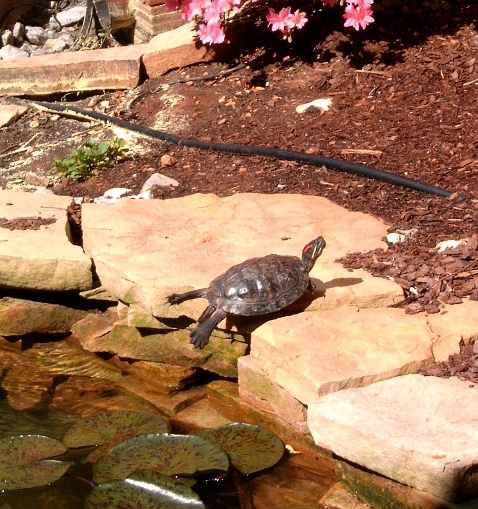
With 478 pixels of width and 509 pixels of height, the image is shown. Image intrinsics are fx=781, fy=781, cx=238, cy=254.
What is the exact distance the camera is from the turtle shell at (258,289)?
3539 mm

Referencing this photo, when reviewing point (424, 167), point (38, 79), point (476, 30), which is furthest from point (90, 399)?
point (476, 30)

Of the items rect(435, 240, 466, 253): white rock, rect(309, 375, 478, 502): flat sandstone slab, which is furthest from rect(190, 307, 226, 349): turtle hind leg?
rect(435, 240, 466, 253): white rock

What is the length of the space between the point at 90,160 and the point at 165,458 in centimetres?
278

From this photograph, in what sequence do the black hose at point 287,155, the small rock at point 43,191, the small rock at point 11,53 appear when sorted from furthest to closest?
the small rock at point 11,53, the small rock at point 43,191, the black hose at point 287,155

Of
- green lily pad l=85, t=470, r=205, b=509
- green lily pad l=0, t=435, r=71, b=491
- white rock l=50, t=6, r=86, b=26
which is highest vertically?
white rock l=50, t=6, r=86, b=26

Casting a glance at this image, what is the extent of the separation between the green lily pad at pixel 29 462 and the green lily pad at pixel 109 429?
9 cm

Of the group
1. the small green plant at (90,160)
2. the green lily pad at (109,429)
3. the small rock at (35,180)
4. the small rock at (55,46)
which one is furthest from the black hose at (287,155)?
the small rock at (55,46)

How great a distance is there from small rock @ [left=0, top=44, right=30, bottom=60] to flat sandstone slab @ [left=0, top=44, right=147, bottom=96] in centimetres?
200

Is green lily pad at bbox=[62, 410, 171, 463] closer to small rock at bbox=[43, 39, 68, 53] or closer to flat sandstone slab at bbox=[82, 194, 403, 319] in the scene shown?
flat sandstone slab at bbox=[82, 194, 403, 319]

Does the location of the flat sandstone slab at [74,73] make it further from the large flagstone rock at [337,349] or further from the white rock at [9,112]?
the large flagstone rock at [337,349]

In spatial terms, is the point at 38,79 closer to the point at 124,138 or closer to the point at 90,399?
the point at 124,138

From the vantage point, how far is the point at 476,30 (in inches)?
237

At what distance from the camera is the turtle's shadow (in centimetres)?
375

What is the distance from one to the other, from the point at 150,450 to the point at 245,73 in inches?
149
